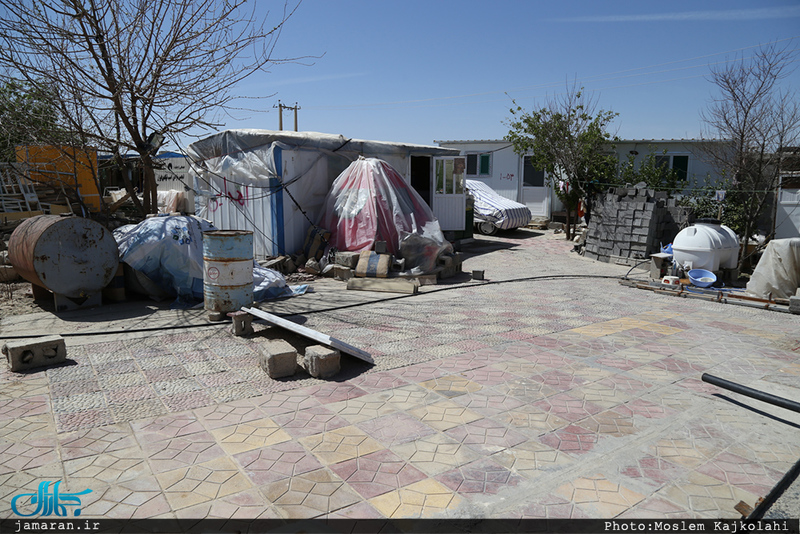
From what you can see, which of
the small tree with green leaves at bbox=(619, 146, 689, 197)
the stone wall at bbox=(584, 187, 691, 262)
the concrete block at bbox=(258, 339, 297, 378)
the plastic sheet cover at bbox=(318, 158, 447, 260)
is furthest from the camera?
the small tree with green leaves at bbox=(619, 146, 689, 197)

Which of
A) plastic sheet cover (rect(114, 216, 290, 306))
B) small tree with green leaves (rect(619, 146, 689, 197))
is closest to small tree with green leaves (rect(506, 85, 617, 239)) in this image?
small tree with green leaves (rect(619, 146, 689, 197))

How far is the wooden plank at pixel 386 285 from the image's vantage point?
9.22 m

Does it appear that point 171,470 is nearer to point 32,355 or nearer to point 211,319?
point 32,355

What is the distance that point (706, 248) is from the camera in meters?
10.4

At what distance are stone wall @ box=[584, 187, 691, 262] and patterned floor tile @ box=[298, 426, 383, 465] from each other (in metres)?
11.3

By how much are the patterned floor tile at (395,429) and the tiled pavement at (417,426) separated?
2 centimetres

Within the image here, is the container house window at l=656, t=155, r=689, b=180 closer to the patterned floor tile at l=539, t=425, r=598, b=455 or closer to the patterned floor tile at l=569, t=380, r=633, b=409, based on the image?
the patterned floor tile at l=569, t=380, r=633, b=409

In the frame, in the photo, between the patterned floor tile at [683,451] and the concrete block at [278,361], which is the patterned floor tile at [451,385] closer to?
the concrete block at [278,361]

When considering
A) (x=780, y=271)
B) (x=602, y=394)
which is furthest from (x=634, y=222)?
(x=602, y=394)

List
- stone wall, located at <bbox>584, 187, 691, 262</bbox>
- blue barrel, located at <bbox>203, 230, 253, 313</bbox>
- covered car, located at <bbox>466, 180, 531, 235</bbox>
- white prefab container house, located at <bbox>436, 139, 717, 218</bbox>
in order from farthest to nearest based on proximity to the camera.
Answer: white prefab container house, located at <bbox>436, 139, 717, 218</bbox>, covered car, located at <bbox>466, 180, 531, 235</bbox>, stone wall, located at <bbox>584, 187, 691, 262</bbox>, blue barrel, located at <bbox>203, 230, 253, 313</bbox>

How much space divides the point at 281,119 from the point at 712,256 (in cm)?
2628

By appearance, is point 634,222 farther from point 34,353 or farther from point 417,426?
point 34,353

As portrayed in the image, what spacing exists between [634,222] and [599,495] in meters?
11.4

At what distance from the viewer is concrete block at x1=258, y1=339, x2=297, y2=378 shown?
4.97 metres
